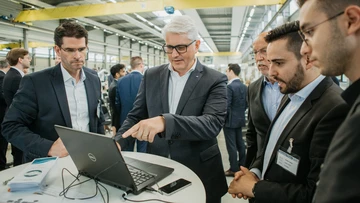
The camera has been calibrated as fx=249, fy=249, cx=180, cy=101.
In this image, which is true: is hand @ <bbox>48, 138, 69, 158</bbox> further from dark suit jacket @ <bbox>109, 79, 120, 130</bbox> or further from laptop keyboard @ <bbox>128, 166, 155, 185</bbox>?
dark suit jacket @ <bbox>109, 79, 120, 130</bbox>

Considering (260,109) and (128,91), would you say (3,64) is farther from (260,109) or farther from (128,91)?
(260,109)

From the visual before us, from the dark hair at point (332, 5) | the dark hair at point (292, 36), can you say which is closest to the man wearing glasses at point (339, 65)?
the dark hair at point (332, 5)

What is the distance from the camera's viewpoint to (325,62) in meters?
0.80

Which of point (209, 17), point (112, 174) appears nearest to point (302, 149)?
point (112, 174)

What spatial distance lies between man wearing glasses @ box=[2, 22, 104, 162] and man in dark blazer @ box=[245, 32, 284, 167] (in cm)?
128

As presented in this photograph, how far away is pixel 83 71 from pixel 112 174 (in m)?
1.21

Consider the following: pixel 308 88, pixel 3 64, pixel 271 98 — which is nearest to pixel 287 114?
pixel 308 88

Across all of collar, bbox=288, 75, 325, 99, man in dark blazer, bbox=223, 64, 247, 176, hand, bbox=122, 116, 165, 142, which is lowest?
man in dark blazer, bbox=223, 64, 247, 176

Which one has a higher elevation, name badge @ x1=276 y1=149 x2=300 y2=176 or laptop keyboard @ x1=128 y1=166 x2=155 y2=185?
name badge @ x1=276 y1=149 x2=300 y2=176

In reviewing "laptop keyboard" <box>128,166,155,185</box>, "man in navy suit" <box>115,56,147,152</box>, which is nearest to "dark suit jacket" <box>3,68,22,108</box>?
"man in navy suit" <box>115,56,147,152</box>

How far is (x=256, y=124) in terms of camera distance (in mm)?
1969

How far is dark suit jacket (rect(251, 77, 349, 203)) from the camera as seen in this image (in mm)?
966

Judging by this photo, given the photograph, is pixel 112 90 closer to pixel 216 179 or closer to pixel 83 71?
pixel 83 71

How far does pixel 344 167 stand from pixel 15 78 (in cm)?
405
